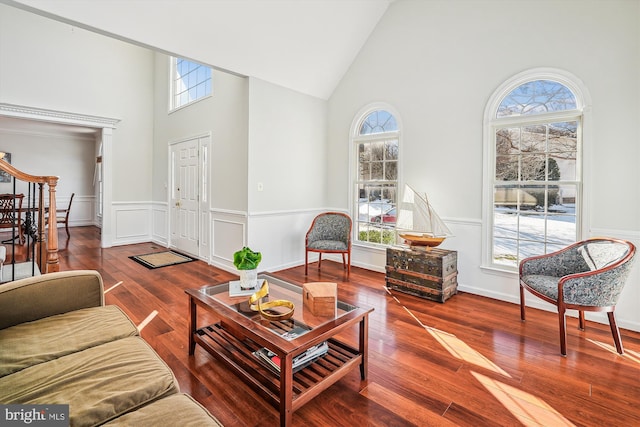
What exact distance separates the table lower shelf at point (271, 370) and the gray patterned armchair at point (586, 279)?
5.41 ft

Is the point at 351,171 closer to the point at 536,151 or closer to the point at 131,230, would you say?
the point at 536,151

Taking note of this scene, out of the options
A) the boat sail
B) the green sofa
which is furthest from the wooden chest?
the green sofa

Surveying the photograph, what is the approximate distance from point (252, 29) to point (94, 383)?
142 inches

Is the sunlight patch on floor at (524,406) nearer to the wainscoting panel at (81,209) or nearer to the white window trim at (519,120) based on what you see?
the white window trim at (519,120)

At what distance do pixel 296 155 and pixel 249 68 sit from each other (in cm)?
134

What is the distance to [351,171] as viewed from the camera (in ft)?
15.8

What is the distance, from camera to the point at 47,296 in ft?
6.03

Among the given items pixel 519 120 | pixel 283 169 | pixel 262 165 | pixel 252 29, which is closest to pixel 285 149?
pixel 283 169

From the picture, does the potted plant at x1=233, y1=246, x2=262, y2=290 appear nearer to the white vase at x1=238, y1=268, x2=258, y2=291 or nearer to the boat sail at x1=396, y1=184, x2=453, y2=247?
the white vase at x1=238, y1=268, x2=258, y2=291

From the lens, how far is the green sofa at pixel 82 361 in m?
1.14

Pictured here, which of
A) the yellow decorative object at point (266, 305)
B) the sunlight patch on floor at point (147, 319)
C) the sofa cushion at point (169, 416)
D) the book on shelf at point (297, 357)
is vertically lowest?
the sunlight patch on floor at point (147, 319)

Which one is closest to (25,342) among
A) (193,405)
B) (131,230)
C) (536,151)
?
(193,405)

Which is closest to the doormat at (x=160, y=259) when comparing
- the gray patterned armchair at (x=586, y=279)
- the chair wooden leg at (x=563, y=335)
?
A: the gray patterned armchair at (x=586, y=279)

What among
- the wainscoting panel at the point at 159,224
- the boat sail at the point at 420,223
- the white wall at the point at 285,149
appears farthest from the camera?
the wainscoting panel at the point at 159,224
